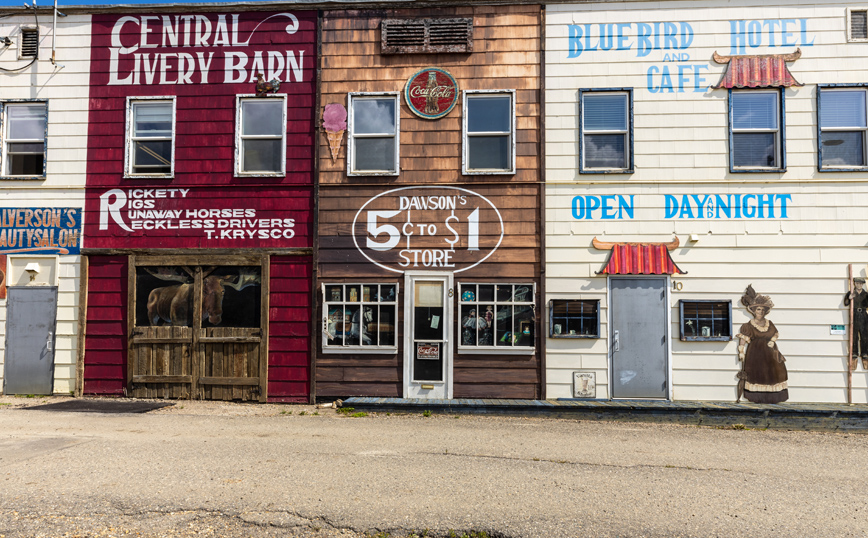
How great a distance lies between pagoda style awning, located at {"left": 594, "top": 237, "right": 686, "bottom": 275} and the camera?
10609mm

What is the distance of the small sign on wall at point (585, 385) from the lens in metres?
10.6

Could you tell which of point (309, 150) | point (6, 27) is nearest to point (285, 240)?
point (309, 150)

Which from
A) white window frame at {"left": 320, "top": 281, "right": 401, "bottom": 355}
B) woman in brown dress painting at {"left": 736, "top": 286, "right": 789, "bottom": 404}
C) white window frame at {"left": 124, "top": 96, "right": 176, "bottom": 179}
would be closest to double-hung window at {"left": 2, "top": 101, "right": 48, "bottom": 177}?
white window frame at {"left": 124, "top": 96, "right": 176, "bottom": 179}

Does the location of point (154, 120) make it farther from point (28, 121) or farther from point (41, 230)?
point (41, 230)

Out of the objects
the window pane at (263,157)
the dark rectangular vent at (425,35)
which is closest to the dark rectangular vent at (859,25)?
the dark rectangular vent at (425,35)

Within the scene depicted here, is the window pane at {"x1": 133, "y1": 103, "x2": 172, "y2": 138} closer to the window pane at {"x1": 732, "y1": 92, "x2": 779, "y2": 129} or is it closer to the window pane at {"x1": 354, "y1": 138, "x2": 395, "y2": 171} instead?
the window pane at {"x1": 354, "y1": 138, "x2": 395, "y2": 171}

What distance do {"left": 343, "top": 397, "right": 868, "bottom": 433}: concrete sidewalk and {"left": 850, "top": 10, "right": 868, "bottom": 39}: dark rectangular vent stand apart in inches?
256

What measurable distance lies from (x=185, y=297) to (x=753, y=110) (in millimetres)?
10883

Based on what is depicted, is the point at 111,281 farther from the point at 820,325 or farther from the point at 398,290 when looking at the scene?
the point at 820,325

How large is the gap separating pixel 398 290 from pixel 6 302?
7424mm

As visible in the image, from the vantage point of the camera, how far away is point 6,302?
11.4 m

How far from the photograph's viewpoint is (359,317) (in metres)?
11.0

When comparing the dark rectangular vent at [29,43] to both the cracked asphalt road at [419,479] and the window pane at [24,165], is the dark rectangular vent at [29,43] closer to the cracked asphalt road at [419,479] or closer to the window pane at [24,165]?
the window pane at [24,165]

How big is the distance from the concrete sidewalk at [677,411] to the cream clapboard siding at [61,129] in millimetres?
5692
